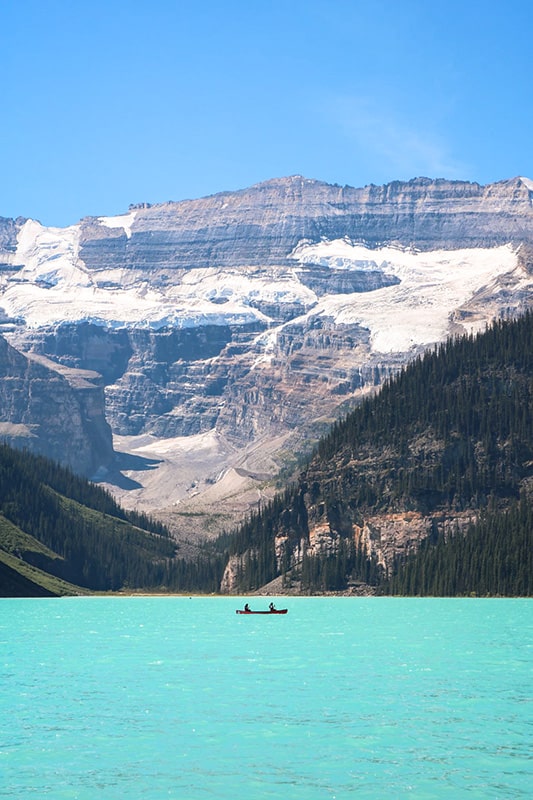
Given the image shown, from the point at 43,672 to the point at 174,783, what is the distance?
4797cm

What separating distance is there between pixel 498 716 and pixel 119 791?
2822 cm

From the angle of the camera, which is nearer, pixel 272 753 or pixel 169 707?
pixel 272 753

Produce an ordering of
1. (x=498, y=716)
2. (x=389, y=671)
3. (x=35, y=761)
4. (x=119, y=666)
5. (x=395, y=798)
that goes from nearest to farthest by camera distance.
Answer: (x=395, y=798) → (x=35, y=761) → (x=498, y=716) → (x=389, y=671) → (x=119, y=666)

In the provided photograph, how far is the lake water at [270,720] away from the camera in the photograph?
218 ft

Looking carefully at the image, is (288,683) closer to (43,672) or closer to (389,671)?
(389,671)

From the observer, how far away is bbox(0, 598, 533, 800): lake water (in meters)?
66.3

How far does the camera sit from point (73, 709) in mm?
89188

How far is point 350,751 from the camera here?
240ft

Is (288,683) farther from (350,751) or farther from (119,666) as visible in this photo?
(350,751)

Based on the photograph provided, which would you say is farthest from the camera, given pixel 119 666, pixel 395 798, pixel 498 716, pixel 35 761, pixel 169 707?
pixel 119 666

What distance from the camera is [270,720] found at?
82750 mm

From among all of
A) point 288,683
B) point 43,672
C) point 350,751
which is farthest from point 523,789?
point 43,672

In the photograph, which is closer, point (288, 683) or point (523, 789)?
point (523, 789)

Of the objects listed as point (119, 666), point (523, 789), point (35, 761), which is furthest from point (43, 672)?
point (523, 789)
